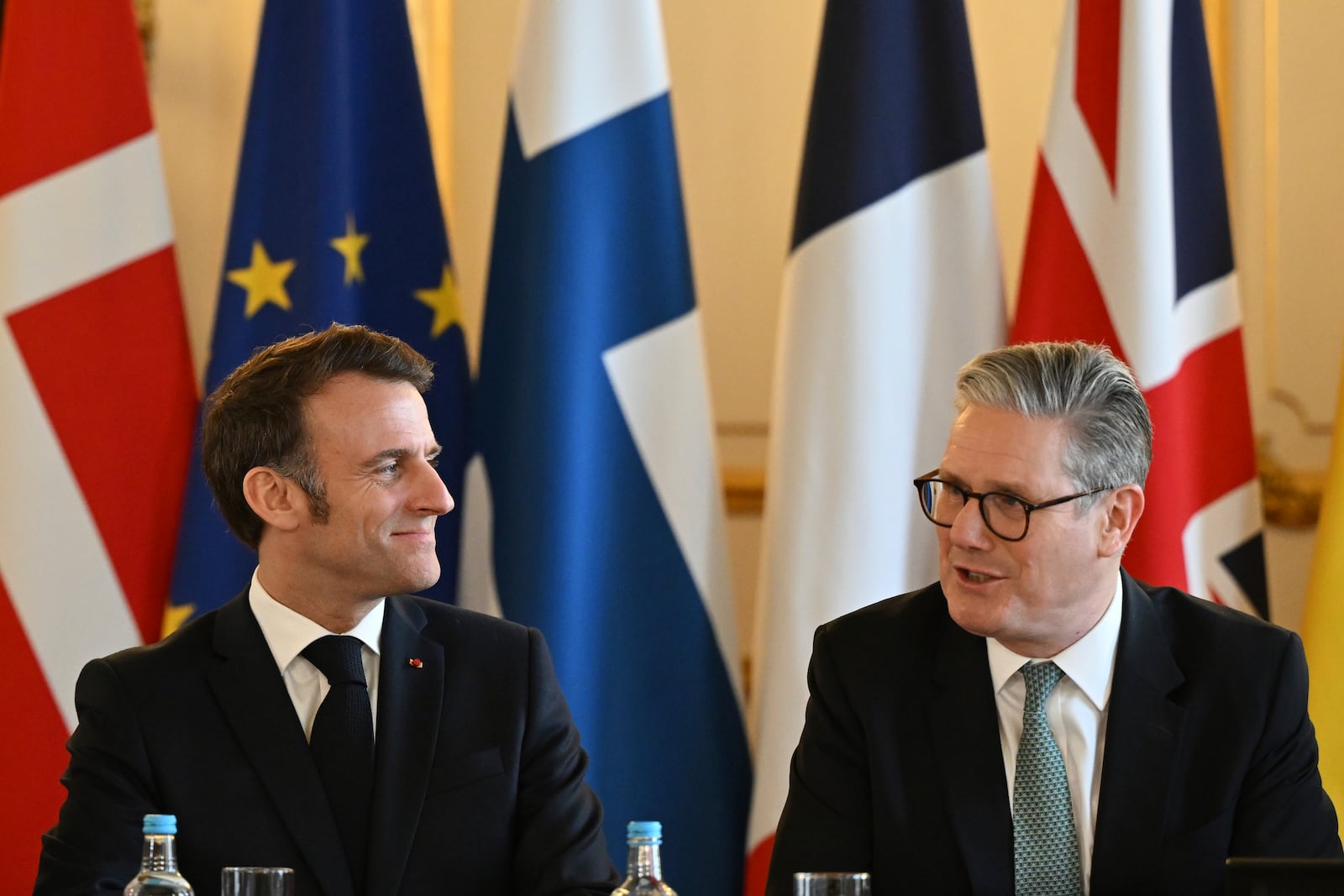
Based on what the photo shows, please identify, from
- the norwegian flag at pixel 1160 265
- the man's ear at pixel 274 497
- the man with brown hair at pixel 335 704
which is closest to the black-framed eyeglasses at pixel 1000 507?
the man with brown hair at pixel 335 704

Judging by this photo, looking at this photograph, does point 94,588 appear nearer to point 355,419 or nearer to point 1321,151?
point 355,419

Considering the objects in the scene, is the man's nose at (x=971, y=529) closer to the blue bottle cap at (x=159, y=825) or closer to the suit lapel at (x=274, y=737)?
the suit lapel at (x=274, y=737)

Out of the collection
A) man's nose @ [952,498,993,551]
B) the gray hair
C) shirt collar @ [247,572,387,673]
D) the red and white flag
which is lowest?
shirt collar @ [247,572,387,673]

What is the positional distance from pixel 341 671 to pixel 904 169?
1787 millimetres

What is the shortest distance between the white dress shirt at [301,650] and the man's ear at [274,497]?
115mm

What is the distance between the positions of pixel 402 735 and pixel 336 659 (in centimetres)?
14

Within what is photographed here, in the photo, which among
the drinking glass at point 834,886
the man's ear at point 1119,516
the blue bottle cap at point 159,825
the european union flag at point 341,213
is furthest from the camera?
the european union flag at point 341,213

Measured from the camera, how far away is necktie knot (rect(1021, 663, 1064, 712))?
223 centimetres

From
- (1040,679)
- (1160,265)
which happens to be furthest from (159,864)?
(1160,265)

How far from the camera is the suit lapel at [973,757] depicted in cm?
213

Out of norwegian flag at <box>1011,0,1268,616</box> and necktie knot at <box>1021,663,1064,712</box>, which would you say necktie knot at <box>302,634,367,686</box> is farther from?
norwegian flag at <box>1011,0,1268,616</box>

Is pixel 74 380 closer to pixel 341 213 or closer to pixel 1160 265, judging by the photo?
pixel 341 213

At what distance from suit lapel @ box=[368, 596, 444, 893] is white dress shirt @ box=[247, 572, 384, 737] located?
0.08ft

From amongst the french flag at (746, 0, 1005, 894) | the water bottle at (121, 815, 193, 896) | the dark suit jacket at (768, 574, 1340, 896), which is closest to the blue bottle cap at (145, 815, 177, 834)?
the water bottle at (121, 815, 193, 896)
